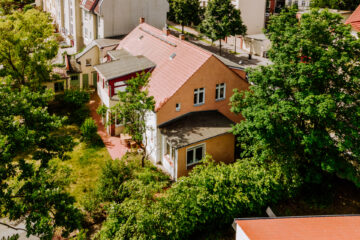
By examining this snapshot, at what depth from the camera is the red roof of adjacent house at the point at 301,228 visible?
13.5 metres

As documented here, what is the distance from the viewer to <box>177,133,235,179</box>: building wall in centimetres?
2403

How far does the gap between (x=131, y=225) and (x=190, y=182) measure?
423 centimetres

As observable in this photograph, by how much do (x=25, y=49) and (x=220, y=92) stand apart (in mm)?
18664

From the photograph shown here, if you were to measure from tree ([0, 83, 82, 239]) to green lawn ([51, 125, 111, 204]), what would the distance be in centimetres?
666

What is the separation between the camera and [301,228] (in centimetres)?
1416

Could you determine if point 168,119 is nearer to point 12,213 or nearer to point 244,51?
point 12,213

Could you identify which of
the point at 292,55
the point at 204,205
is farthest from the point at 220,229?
the point at 292,55

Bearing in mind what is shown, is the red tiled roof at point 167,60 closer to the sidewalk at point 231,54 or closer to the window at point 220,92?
the window at point 220,92

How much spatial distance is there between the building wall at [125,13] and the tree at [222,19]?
1004 centimetres

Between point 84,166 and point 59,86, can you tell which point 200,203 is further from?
point 59,86

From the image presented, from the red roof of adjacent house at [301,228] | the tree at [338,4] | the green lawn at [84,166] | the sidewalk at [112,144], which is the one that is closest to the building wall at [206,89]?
the sidewalk at [112,144]

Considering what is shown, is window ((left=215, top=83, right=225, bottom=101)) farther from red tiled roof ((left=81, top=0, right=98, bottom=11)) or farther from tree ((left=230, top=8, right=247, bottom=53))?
tree ((left=230, top=8, right=247, bottom=53))

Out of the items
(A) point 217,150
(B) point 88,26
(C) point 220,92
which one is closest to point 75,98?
(B) point 88,26

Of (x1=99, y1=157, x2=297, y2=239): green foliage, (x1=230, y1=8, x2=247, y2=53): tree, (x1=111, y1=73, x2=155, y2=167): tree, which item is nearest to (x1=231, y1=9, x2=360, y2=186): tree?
(x1=99, y1=157, x2=297, y2=239): green foliage
